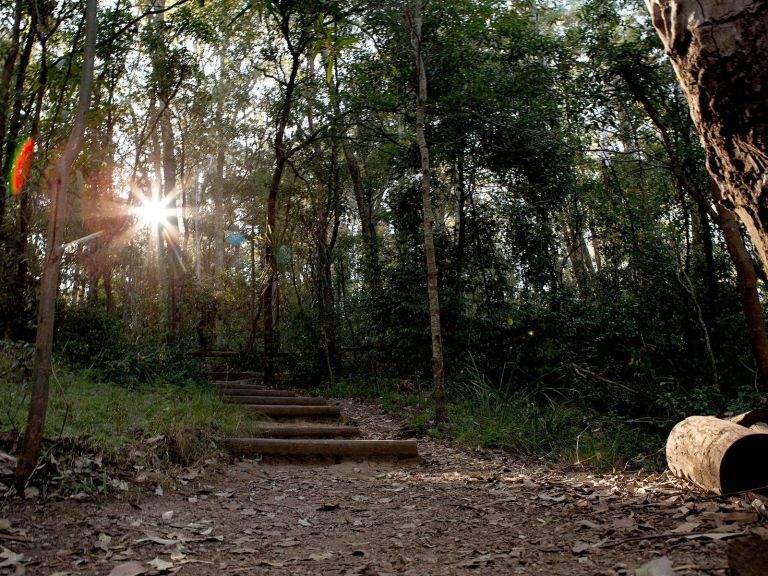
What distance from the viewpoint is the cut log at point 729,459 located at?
2982mm

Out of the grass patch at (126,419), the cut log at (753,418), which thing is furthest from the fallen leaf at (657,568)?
the grass patch at (126,419)

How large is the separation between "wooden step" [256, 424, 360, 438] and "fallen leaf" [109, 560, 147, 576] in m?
3.37

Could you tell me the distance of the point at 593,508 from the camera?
3.10 meters

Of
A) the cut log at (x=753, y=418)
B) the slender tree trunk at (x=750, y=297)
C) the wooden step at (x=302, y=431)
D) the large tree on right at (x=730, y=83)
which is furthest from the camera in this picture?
the slender tree trunk at (x=750, y=297)

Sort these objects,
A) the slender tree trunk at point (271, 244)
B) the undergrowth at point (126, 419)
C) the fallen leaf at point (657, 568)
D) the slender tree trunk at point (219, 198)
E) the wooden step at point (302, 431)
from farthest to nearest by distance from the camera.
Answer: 1. the slender tree trunk at point (219, 198)
2. the slender tree trunk at point (271, 244)
3. the wooden step at point (302, 431)
4. the undergrowth at point (126, 419)
5. the fallen leaf at point (657, 568)

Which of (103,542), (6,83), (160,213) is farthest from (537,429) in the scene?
(160,213)

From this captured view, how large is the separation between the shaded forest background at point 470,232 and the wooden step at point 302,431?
1.11 meters

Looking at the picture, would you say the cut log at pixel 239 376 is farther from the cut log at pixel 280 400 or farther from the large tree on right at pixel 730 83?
the large tree on right at pixel 730 83

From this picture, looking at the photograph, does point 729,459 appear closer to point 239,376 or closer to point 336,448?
point 336,448

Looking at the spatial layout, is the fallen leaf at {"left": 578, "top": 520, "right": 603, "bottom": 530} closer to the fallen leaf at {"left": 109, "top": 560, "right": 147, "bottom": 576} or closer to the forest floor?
the forest floor

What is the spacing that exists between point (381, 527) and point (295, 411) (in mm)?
4021

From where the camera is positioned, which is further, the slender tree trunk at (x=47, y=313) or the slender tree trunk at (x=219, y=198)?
the slender tree trunk at (x=219, y=198)

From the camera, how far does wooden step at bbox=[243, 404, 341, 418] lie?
22.6 feet

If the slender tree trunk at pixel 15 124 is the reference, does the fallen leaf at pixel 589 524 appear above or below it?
below
